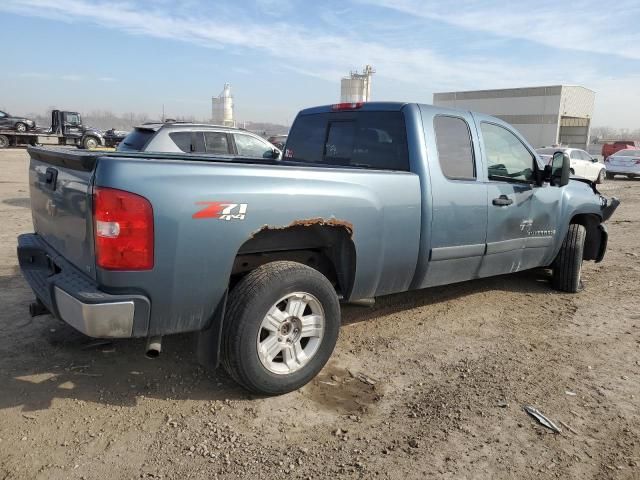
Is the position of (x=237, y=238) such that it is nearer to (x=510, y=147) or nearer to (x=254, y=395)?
(x=254, y=395)

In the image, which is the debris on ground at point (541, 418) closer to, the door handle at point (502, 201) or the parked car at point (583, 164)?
the door handle at point (502, 201)

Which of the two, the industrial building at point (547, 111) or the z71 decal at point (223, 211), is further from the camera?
the industrial building at point (547, 111)

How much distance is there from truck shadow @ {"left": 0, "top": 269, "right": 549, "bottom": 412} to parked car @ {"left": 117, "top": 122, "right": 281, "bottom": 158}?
13.2 feet

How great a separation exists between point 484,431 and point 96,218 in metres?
2.49

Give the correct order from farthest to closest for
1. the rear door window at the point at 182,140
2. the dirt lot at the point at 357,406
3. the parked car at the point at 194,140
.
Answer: the rear door window at the point at 182,140, the parked car at the point at 194,140, the dirt lot at the point at 357,406

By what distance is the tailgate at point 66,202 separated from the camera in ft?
9.00

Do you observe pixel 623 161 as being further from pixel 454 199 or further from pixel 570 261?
pixel 454 199

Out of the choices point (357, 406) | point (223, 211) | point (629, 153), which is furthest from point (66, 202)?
point (629, 153)

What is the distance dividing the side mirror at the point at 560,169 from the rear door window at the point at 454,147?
108 cm

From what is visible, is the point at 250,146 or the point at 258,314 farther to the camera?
the point at 250,146

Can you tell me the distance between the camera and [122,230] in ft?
8.57

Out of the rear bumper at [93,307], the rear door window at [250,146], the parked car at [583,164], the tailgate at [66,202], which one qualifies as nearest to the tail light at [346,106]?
the tailgate at [66,202]

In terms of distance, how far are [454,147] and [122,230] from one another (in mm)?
2840

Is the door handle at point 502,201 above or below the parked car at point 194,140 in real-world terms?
below
